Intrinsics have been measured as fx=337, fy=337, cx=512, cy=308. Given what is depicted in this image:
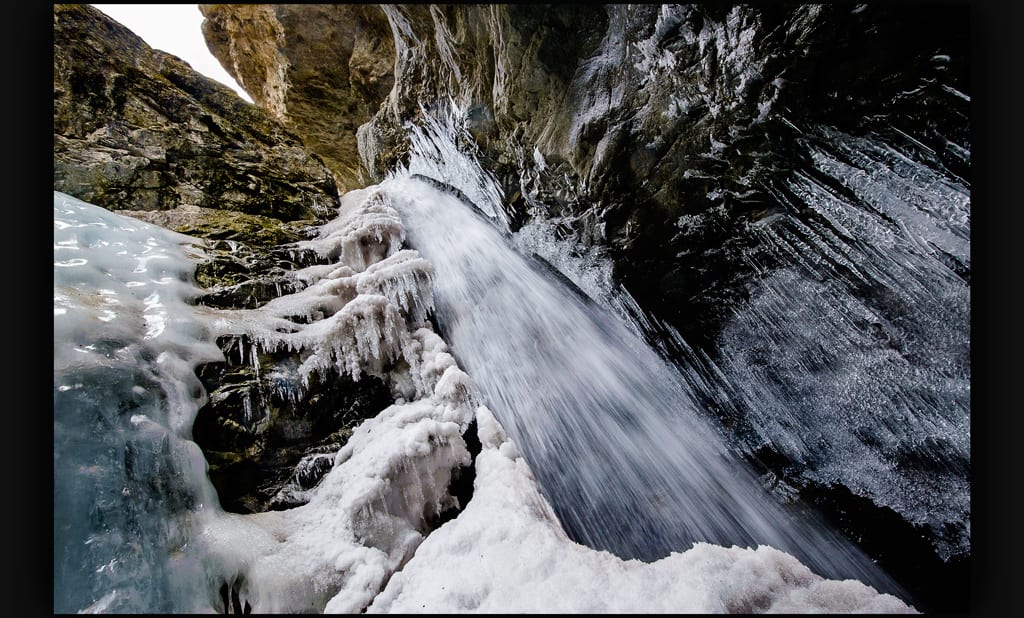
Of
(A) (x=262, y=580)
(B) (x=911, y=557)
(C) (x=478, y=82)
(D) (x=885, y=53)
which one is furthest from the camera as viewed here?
(C) (x=478, y=82)

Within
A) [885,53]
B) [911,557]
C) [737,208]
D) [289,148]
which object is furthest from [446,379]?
[289,148]

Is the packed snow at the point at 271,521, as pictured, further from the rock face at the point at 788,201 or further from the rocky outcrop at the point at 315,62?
the rocky outcrop at the point at 315,62

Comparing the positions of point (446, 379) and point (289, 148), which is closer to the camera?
point (446, 379)

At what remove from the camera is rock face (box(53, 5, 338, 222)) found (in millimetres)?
3469

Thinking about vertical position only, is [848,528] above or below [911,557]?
above

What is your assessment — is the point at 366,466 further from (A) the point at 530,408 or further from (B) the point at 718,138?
(B) the point at 718,138

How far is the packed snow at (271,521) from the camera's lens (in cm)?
149

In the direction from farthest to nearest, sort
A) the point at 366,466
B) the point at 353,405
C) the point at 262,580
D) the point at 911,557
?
the point at 353,405 → the point at 911,557 → the point at 366,466 → the point at 262,580

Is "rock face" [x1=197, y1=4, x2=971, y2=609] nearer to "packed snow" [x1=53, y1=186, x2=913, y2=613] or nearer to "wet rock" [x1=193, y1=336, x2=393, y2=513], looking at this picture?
"packed snow" [x1=53, y1=186, x2=913, y2=613]

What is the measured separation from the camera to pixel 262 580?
164cm

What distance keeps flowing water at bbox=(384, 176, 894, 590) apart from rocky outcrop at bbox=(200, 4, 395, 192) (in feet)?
15.2

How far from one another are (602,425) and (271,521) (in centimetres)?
267

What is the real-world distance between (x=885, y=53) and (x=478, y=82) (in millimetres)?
3608

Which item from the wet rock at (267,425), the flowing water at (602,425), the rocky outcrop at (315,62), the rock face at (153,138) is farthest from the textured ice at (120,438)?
the rocky outcrop at (315,62)
